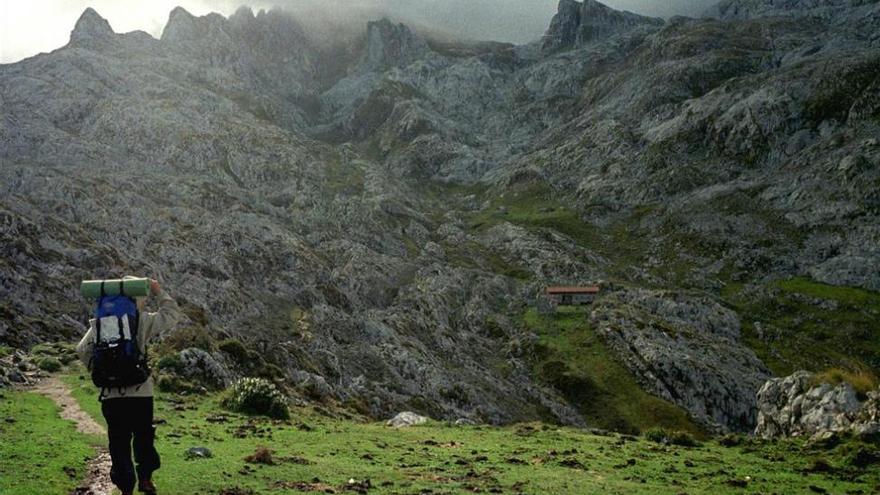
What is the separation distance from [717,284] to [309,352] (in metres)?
118

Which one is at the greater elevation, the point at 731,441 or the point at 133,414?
the point at 133,414

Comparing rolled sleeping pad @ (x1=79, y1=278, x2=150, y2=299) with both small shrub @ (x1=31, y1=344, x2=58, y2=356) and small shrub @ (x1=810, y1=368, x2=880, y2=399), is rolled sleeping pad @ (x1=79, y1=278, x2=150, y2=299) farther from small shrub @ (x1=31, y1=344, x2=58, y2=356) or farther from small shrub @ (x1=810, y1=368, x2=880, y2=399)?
small shrub @ (x1=31, y1=344, x2=58, y2=356)

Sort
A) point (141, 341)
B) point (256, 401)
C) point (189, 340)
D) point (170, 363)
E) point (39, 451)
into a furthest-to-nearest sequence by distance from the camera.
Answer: point (189, 340), point (170, 363), point (256, 401), point (39, 451), point (141, 341)

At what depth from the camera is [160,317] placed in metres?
14.5

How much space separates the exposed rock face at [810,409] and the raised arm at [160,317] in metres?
35.2

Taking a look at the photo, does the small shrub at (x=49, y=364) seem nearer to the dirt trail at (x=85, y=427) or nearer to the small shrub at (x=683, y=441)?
the dirt trail at (x=85, y=427)

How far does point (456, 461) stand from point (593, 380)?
273 feet

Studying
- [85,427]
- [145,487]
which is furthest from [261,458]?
[85,427]

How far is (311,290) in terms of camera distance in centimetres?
11500

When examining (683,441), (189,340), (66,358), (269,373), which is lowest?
(269,373)

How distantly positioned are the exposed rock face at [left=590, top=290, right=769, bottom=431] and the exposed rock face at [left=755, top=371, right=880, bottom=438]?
55.3 m

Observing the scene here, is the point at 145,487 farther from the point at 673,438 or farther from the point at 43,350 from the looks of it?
the point at 43,350

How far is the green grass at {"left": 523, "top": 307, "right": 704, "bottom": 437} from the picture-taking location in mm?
93312

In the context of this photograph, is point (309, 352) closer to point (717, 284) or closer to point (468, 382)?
point (468, 382)
